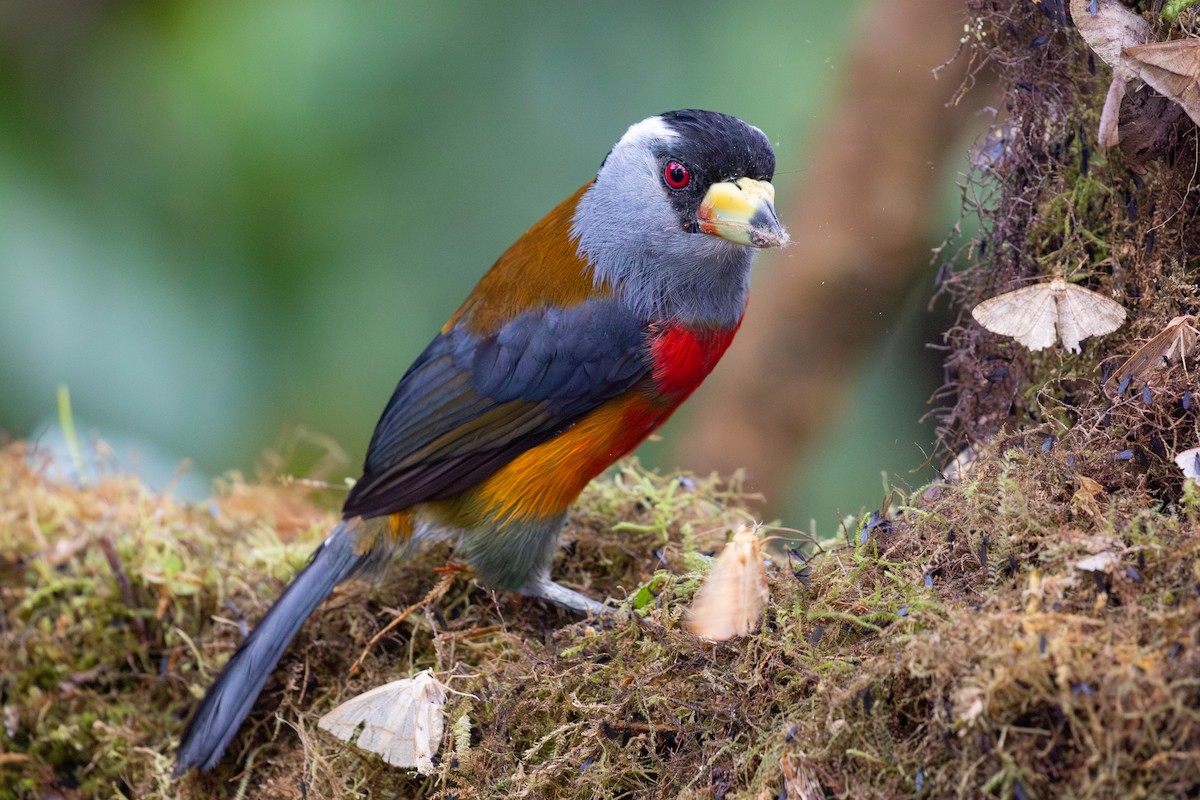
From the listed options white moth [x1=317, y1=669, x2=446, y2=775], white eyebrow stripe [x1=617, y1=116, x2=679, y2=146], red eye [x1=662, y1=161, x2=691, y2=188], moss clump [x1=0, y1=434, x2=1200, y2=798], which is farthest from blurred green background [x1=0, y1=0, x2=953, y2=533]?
white moth [x1=317, y1=669, x2=446, y2=775]

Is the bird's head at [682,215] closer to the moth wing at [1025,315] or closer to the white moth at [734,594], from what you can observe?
the moth wing at [1025,315]

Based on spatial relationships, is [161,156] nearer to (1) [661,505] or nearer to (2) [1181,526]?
(1) [661,505]

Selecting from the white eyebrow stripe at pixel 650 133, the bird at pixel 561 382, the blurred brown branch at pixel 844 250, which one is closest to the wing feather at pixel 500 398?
the bird at pixel 561 382

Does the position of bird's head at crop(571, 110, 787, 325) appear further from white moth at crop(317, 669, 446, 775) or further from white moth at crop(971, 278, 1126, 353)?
white moth at crop(317, 669, 446, 775)

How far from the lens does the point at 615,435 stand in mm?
2861

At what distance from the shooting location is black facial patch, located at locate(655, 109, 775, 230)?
2.69m

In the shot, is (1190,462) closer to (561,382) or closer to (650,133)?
(561,382)

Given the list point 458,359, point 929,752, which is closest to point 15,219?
point 458,359

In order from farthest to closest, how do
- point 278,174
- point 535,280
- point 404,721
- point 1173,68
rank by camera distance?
point 278,174, point 535,280, point 404,721, point 1173,68

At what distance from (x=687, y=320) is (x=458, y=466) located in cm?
74

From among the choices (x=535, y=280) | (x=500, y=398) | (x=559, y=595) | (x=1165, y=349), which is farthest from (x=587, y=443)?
(x=1165, y=349)

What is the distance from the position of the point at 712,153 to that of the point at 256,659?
A: 5.67ft

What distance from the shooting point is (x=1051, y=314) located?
214 centimetres

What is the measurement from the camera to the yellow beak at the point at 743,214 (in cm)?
256
